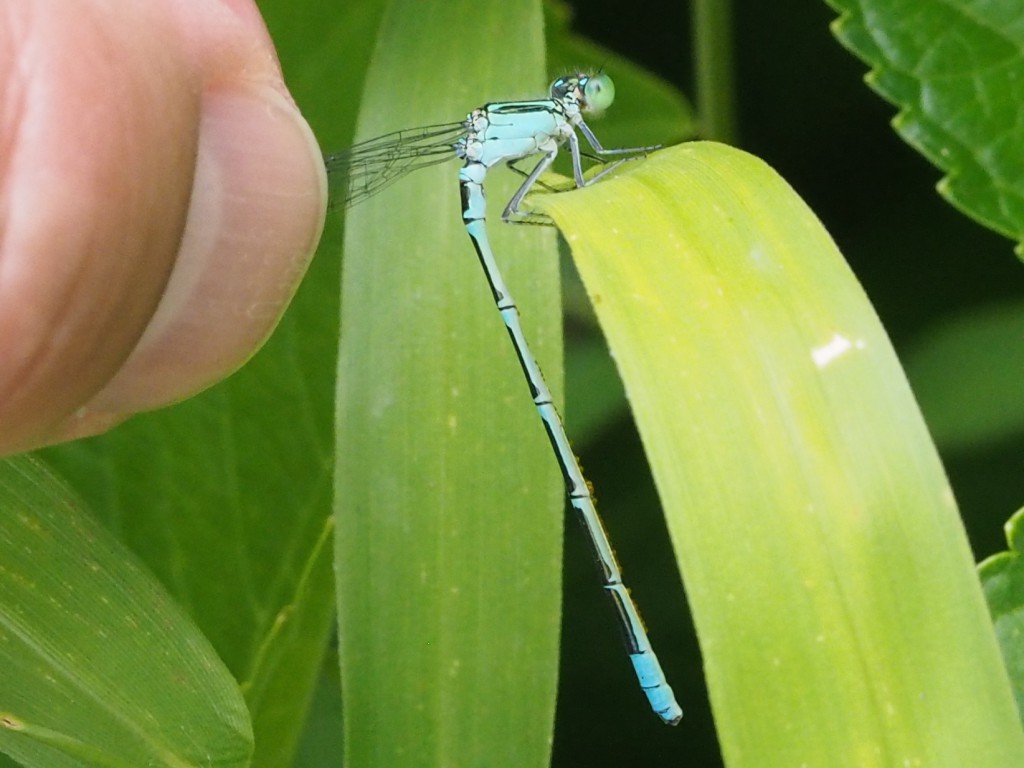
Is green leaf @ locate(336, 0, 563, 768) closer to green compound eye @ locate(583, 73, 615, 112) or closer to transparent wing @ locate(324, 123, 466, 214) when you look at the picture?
transparent wing @ locate(324, 123, 466, 214)

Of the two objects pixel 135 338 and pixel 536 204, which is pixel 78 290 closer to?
pixel 135 338

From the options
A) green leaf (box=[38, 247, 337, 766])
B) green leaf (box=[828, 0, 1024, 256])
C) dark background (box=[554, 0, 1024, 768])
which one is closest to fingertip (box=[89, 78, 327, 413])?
green leaf (box=[38, 247, 337, 766])

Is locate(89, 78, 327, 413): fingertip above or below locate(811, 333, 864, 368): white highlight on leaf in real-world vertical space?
above

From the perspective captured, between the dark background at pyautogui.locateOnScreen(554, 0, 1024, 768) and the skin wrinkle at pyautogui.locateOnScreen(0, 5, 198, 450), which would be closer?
the skin wrinkle at pyautogui.locateOnScreen(0, 5, 198, 450)

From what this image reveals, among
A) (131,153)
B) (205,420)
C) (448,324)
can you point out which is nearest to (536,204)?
(448,324)

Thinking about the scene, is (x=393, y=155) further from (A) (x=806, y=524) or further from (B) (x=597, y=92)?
(A) (x=806, y=524)

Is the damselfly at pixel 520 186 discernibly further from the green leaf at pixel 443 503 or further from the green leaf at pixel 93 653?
the green leaf at pixel 93 653
